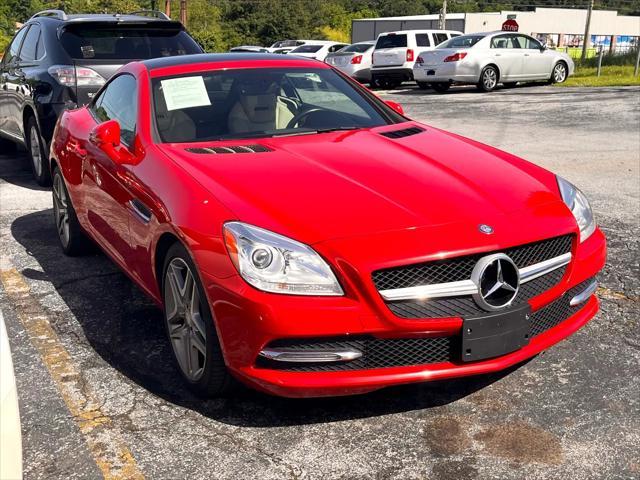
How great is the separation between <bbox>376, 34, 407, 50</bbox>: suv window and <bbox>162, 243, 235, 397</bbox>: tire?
759 inches

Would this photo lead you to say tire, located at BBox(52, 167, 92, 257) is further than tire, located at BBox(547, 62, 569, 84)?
No

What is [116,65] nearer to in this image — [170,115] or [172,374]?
[170,115]

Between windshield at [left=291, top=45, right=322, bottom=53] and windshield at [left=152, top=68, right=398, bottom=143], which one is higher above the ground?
windshield at [left=152, top=68, right=398, bottom=143]

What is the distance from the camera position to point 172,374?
3.81m

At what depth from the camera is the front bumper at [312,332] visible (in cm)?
295

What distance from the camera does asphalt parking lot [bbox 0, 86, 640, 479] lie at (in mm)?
3018

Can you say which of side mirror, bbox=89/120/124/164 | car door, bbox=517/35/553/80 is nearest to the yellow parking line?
side mirror, bbox=89/120/124/164

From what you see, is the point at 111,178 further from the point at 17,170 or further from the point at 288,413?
the point at 17,170

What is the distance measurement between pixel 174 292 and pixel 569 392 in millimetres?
1881

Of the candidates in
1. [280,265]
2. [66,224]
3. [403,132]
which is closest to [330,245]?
[280,265]

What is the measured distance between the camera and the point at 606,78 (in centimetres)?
2203

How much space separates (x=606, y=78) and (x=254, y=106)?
19.9 metres

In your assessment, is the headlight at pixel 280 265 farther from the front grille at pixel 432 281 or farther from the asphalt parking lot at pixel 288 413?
the asphalt parking lot at pixel 288 413

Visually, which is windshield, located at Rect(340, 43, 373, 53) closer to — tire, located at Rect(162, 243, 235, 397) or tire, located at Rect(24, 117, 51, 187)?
tire, located at Rect(24, 117, 51, 187)
